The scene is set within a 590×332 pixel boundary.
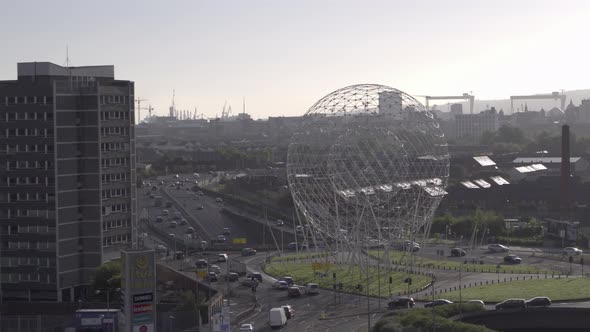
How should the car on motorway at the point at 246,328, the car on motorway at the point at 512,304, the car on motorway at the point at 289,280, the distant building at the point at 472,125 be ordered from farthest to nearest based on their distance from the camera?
the distant building at the point at 472,125, the car on motorway at the point at 289,280, the car on motorway at the point at 512,304, the car on motorway at the point at 246,328

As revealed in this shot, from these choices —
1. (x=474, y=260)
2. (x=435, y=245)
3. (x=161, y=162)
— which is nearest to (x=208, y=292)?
(x=474, y=260)

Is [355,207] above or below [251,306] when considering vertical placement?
above

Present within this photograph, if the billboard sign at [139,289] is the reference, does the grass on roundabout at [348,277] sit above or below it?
below

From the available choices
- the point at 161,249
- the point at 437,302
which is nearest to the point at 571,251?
the point at 437,302

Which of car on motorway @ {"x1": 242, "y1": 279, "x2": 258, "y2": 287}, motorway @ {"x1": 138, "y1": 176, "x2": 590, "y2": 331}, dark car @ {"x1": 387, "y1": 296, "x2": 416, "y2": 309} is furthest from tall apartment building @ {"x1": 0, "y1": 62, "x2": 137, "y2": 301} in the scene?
dark car @ {"x1": 387, "y1": 296, "x2": 416, "y2": 309}

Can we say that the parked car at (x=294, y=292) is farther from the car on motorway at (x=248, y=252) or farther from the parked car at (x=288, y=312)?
the car on motorway at (x=248, y=252)

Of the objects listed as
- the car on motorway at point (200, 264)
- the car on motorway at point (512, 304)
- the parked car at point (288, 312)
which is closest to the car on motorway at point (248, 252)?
the car on motorway at point (200, 264)

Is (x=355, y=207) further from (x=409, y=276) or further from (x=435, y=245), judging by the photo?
(x=435, y=245)
